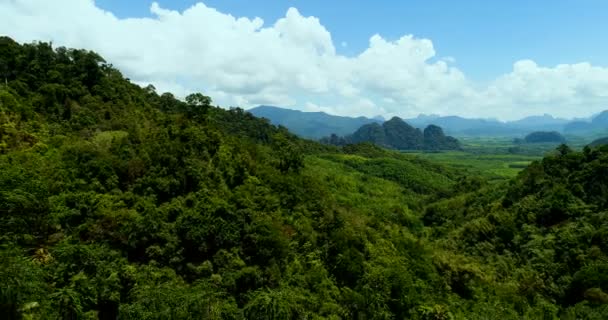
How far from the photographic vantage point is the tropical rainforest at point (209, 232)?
25.7 m

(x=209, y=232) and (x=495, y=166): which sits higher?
(x=209, y=232)

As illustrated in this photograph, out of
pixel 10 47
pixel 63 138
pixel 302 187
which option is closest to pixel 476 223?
pixel 302 187

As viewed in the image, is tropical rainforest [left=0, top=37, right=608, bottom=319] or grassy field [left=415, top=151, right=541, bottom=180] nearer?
tropical rainforest [left=0, top=37, right=608, bottom=319]

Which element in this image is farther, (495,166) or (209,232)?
(495,166)

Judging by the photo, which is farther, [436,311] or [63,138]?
[63,138]

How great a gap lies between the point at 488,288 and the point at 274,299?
2030 cm

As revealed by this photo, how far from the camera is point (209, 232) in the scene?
3025cm

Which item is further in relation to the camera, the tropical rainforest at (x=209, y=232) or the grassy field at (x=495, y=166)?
the grassy field at (x=495, y=166)

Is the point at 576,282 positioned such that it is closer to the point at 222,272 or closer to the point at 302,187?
the point at 302,187

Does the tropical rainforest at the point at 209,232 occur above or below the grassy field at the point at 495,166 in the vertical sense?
above

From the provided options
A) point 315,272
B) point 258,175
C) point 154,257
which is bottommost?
point 315,272

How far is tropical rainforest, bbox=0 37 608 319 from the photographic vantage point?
84.4 feet

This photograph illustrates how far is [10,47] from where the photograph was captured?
45.5 meters

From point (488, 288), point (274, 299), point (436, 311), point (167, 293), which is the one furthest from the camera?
point (488, 288)
